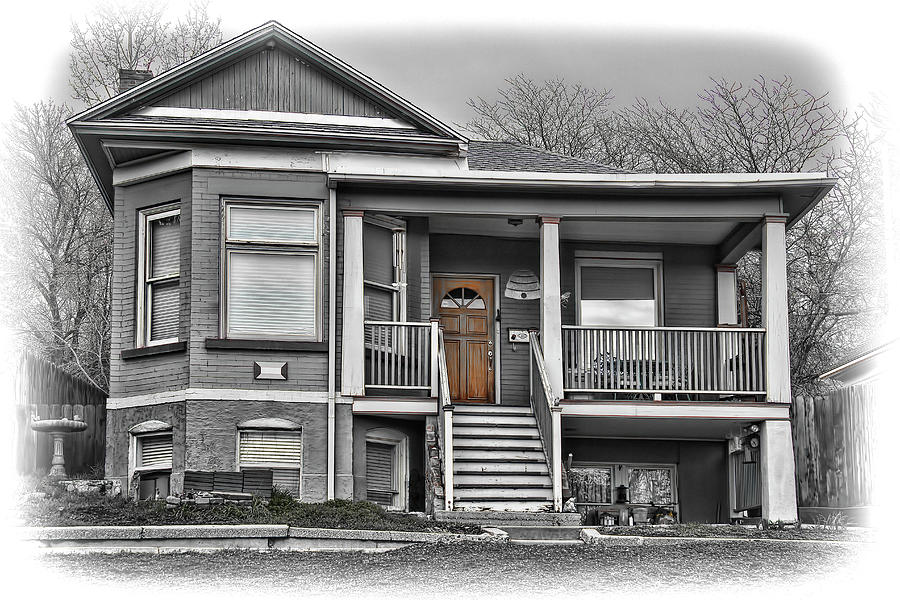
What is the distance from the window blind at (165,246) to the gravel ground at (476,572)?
582cm

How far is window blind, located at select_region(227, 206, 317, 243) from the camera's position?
53.1 ft

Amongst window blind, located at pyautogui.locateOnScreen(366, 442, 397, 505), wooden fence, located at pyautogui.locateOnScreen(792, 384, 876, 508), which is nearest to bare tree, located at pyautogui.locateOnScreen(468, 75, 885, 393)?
wooden fence, located at pyautogui.locateOnScreen(792, 384, 876, 508)

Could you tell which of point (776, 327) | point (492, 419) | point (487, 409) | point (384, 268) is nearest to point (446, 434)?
point (492, 419)

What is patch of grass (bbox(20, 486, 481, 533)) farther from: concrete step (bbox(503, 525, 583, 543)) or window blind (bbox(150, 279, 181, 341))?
window blind (bbox(150, 279, 181, 341))

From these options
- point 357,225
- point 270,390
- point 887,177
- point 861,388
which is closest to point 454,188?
point 357,225

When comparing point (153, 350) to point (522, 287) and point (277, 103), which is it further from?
point (522, 287)

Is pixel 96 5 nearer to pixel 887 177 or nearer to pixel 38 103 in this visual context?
pixel 38 103

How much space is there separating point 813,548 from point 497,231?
7.39 m

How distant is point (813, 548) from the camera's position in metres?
12.6

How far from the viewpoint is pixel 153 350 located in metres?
16.1

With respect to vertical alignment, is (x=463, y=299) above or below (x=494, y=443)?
above

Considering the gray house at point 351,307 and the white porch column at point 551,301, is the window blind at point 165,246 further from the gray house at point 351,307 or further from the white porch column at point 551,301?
the white porch column at point 551,301

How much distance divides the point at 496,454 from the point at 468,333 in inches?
119

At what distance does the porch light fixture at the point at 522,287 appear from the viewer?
18.4 meters
